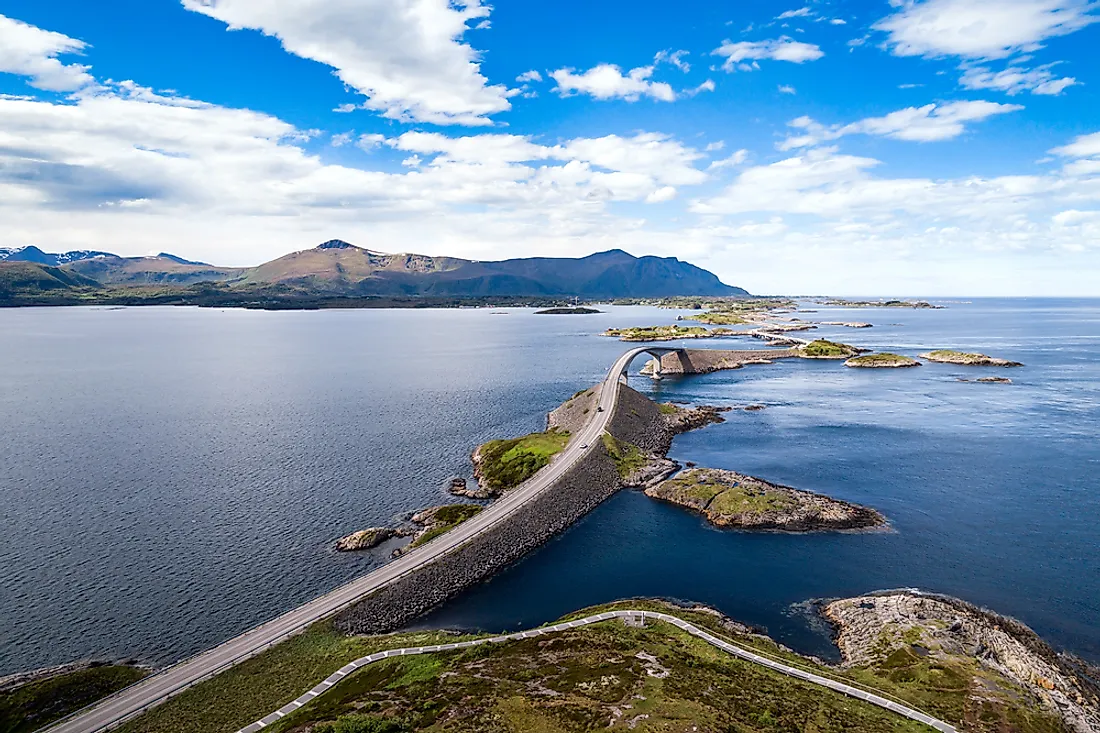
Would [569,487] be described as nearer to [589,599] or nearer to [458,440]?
[589,599]

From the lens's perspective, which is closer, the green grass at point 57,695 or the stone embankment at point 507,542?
the green grass at point 57,695

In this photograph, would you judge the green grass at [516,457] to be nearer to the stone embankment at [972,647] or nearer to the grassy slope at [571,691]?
the grassy slope at [571,691]

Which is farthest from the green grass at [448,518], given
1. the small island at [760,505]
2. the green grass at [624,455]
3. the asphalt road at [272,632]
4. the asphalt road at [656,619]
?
the small island at [760,505]

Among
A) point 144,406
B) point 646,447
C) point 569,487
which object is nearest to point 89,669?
point 569,487

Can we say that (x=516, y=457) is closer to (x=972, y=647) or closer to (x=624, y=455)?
(x=624, y=455)

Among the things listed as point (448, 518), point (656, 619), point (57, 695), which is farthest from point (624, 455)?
point (57, 695)

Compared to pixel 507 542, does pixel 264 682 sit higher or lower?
lower
